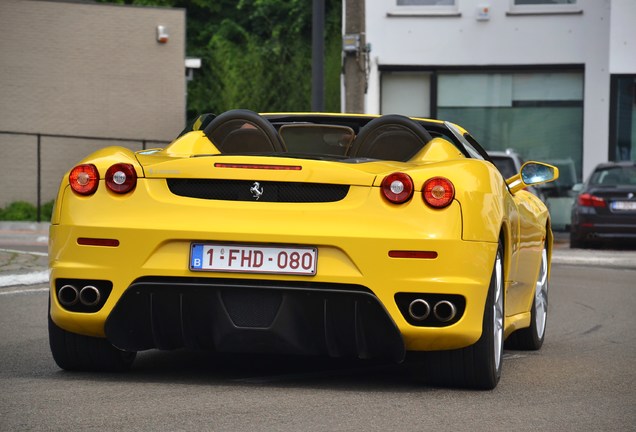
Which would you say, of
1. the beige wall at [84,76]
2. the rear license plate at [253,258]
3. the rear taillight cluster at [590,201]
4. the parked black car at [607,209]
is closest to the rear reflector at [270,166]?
the rear license plate at [253,258]

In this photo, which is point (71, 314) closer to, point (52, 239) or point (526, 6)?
point (52, 239)

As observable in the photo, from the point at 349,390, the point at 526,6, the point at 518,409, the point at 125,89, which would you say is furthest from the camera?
the point at 125,89

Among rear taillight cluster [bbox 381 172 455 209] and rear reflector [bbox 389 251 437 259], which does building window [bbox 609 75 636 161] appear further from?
rear reflector [bbox 389 251 437 259]

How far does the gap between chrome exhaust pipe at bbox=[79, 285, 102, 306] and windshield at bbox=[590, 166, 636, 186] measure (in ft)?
56.1

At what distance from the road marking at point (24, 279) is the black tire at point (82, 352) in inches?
239

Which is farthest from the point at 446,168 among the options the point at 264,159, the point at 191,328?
the point at 191,328

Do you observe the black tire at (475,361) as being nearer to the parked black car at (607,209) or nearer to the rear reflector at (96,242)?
the rear reflector at (96,242)

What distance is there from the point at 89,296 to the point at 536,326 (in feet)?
10.2

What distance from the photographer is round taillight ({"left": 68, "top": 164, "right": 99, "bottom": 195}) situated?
6598mm

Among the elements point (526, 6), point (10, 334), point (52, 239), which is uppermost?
point (526, 6)

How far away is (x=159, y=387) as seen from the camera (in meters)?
6.55

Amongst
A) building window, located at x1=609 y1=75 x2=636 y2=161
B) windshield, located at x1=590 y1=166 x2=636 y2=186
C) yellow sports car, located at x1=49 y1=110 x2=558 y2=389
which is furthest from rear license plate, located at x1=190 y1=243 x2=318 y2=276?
building window, located at x1=609 y1=75 x2=636 y2=161

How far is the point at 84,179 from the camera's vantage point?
663cm

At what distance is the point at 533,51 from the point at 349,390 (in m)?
22.6
